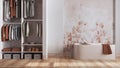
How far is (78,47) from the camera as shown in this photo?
7277mm

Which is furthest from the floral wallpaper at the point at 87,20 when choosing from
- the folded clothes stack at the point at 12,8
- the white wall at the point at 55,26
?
the folded clothes stack at the point at 12,8

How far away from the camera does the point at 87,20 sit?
794 centimetres

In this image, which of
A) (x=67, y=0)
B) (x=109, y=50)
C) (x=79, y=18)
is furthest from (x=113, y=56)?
(x=67, y=0)

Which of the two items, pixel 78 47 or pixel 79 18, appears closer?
pixel 78 47

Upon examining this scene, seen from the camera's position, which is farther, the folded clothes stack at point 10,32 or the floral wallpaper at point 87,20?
the floral wallpaper at point 87,20

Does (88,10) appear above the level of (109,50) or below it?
above

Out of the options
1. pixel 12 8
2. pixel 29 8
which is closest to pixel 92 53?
pixel 29 8

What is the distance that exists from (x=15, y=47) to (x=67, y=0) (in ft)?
7.06

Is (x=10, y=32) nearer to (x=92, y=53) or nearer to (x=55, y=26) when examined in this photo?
(x=55, y=26)

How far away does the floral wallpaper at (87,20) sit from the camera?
26.0ft

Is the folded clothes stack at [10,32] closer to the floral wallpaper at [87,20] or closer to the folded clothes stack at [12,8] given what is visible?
the folded clothes stack at [12,8]

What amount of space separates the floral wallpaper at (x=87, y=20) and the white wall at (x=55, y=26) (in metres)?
0.16

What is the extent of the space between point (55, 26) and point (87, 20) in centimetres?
101

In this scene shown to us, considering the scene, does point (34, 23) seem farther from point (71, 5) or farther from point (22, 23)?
point (71, 5)
